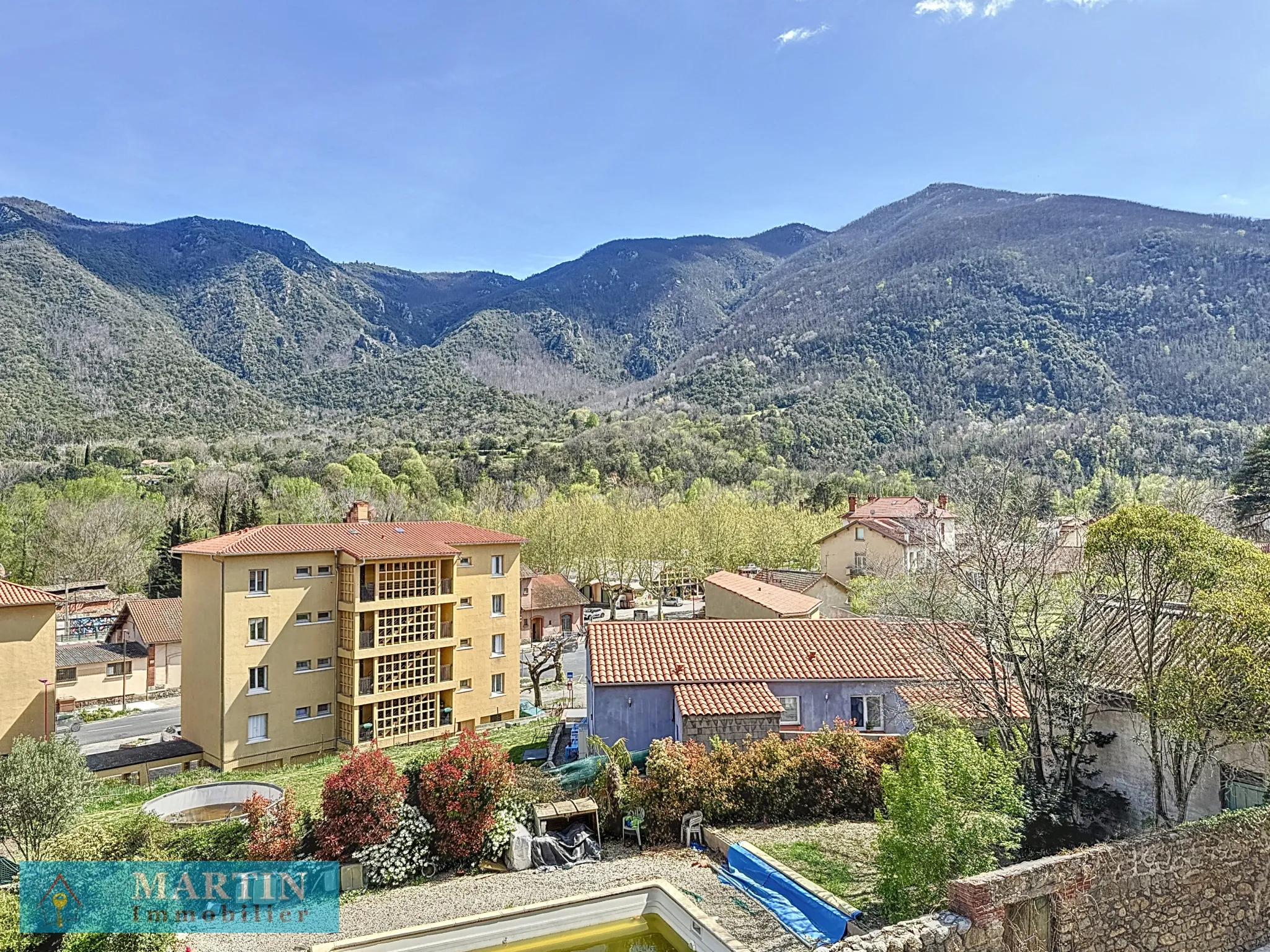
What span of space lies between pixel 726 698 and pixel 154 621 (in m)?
37.0

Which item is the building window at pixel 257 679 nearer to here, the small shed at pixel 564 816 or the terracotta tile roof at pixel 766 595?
the small shed at pixel 564 816

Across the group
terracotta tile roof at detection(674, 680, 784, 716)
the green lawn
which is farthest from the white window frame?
the green lawn

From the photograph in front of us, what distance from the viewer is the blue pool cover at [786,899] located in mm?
10938

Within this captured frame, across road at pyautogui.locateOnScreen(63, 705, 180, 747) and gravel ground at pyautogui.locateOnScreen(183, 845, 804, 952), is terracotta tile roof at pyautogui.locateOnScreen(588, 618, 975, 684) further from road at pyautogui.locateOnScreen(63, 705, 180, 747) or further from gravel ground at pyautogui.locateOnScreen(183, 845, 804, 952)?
road at pyautogui.locateOnScreen(63, 705, 180, 747)

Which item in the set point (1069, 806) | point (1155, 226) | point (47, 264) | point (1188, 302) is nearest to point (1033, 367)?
point (1188, 302)

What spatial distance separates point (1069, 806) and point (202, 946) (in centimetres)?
1494

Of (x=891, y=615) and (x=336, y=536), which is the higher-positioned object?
(x=336, y=536)

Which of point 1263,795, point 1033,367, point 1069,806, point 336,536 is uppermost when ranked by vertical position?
point 1033,367

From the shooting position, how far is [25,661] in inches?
941

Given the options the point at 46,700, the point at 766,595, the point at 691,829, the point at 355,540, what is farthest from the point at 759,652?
the point at 46,700

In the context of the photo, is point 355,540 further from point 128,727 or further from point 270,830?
point 128,727

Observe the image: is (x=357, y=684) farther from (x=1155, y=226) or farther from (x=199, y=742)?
(x=1155, y=226)

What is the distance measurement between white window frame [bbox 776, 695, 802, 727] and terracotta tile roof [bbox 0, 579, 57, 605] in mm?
22887

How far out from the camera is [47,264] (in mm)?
159375
